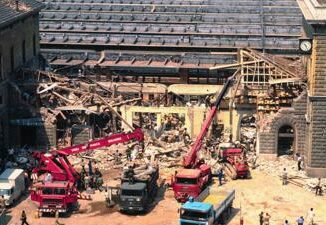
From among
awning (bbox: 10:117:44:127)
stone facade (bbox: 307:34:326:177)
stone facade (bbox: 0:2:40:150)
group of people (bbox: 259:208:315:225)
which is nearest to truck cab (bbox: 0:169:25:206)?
stone facade (bbox: 0:2:40:150)

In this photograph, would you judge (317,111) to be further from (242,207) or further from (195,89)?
(195,89)

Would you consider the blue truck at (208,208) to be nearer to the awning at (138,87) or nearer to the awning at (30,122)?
the awning at (138,87)

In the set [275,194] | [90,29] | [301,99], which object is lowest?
[275,194]

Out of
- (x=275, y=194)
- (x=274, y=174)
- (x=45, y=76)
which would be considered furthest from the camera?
(x=45, y=76)

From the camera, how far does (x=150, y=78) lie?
7638 centimetres

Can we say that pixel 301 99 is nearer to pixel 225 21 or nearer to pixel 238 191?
pixel 238 191

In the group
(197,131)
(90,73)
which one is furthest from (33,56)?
(197,131)

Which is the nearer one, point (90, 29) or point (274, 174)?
point (274, 174)

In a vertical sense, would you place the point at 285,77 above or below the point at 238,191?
above

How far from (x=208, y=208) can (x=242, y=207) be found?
A: 7.05 metres

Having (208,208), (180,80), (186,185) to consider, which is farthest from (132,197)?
(180,80)

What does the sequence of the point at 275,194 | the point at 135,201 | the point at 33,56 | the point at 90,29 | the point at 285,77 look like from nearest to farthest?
the point at 135,201 < the point at 275,194 < the point at 285,77 < the point at 33,56 < the point at 90,29

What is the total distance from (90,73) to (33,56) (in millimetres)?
6089

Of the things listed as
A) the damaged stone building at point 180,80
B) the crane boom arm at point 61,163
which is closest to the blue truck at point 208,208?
the crane boom arm at point 61,163
